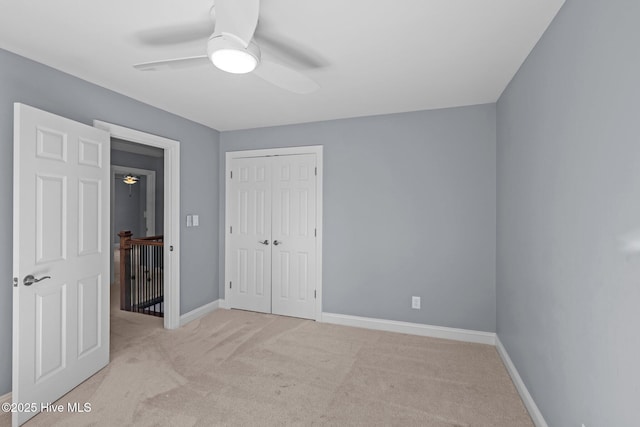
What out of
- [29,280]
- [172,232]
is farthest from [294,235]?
[29,280]

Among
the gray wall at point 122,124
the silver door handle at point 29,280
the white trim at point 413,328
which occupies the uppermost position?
the gray wall at point 122,124

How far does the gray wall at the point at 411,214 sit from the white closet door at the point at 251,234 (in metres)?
0.69

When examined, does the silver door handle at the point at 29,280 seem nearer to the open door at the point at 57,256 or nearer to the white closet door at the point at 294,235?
the open door at the point at 57,256

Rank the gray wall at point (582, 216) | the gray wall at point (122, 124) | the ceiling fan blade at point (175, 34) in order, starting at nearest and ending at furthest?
the gray wall at point (582, 216)
the ceiling fan blade at point (175, 34)
the gray wall at point (122, 124)

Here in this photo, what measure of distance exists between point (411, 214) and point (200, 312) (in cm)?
284

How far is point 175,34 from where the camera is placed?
1.96 metres

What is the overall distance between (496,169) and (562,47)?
5.35ft

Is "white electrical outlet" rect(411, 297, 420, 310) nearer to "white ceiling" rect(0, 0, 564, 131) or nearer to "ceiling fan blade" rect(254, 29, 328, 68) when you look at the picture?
"white ceiling" rect(0, 0, 564, 131)

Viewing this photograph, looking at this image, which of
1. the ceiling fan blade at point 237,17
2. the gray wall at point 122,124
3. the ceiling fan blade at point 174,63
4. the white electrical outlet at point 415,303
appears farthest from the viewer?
the white electrical outlet at point 415,303

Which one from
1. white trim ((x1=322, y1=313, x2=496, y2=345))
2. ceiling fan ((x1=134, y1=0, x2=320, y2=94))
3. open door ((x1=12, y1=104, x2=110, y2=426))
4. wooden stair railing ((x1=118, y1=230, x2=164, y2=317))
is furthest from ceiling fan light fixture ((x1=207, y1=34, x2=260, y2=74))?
wooden stair railing ((x1=118, y1=230, x2=164, y2=317))

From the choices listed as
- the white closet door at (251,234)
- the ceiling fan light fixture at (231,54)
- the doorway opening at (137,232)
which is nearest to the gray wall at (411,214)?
the white closet door at (251,234)

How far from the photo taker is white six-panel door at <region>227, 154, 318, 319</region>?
3889mm

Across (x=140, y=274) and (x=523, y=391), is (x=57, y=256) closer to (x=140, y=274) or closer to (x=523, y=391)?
(x=140, y=274)

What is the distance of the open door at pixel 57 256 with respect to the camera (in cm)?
198
